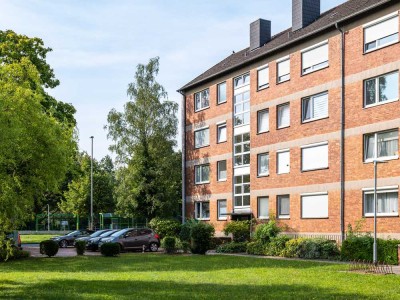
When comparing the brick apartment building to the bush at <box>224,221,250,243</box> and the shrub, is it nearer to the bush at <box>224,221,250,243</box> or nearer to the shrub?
the bush at <box>224,221,250,243</box>

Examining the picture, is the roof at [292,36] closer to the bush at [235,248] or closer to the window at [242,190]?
the window at [242,190]

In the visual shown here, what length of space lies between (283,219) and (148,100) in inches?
723

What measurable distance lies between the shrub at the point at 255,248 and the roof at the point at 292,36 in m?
11.5

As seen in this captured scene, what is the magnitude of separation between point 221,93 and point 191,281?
24.7 metres

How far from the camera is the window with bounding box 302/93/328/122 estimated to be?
31.7 meters

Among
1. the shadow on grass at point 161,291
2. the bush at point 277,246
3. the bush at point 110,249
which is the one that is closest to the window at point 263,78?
the bush at point 277,246

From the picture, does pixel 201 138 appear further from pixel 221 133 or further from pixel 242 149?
pixel 242 149

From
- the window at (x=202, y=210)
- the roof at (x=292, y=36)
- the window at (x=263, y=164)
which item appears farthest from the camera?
the window at (x=202, y=210)

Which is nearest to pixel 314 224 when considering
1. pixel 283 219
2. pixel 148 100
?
pixel 283 219

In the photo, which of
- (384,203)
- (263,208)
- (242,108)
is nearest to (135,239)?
(263,208)

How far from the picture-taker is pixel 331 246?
93.3 ft

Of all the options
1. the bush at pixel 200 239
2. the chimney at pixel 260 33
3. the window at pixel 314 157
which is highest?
the chimney at pixel 260 33

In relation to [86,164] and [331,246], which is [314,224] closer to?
[331,246]

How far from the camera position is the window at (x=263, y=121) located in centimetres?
3672
